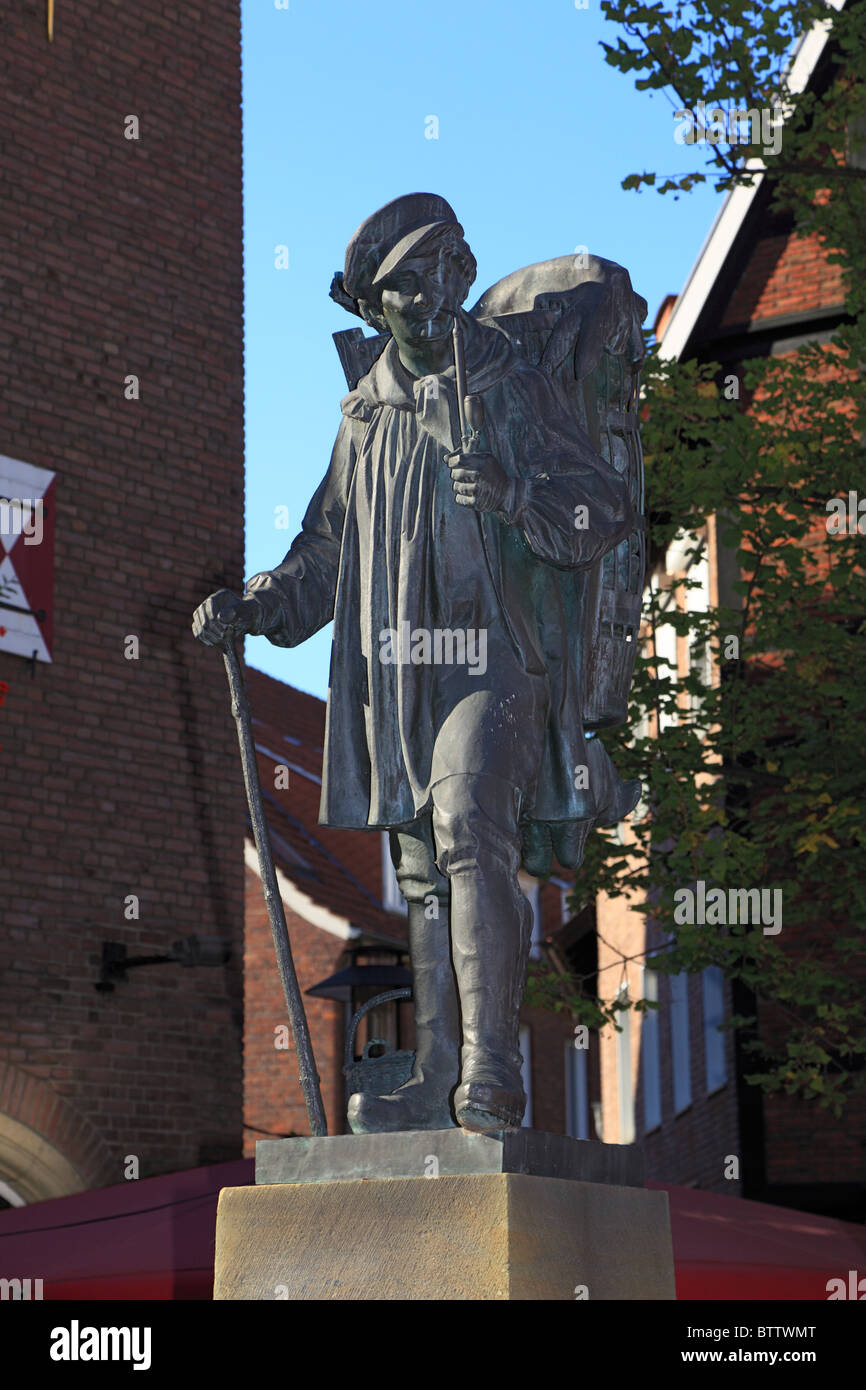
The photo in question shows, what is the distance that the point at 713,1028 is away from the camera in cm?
1775

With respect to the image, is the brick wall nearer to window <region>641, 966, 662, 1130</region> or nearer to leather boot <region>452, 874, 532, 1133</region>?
window <region>641, 966, 662, 1130</region>

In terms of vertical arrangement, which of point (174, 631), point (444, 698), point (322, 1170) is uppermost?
point (174, 631)

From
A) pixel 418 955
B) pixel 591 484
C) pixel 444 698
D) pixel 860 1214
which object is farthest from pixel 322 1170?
pixel 860 1214

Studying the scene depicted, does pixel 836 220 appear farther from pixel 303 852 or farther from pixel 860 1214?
pixel 303 852

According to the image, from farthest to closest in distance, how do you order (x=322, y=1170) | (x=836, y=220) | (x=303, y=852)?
(x=303, y=852), (x=836, y=220), (x=322, y=1170)

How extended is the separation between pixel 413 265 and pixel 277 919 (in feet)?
4.26

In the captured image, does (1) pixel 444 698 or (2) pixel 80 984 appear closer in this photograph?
(1) pixel 444 698

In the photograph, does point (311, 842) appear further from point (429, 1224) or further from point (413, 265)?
point (429, 1224)

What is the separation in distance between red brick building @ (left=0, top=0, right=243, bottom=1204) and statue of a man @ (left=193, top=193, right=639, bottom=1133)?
750cm

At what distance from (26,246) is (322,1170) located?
933 cm

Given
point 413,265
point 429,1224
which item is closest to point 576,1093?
point 413,265

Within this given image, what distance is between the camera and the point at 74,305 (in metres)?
12.4

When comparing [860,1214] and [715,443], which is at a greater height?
[715,443]

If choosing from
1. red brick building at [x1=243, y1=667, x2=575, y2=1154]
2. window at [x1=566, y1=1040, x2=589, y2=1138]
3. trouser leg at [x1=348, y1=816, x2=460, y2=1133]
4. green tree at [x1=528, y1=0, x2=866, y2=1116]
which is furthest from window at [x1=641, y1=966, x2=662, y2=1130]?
trouser leg at [x1=348, y1=816, x2=460, y2=1133]
